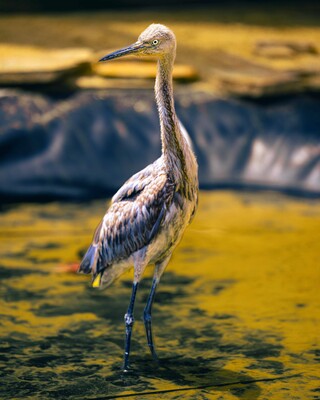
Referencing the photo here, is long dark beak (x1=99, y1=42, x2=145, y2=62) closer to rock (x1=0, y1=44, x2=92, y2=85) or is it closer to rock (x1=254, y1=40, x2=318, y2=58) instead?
rock (x1=0, y1=44, x2=92, y2=85)

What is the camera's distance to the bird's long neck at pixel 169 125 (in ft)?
15.6

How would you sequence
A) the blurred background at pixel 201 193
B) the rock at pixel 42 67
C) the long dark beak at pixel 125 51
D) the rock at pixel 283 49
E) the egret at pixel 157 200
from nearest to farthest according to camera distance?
1. the long dark beak at pixel 125 51
2. the egret at pixel 157 200
3. the blurred background at pixel 201 193
4. the rock at pixel 42 67
5. the rock at pixel 283 49

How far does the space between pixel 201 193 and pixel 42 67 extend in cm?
195

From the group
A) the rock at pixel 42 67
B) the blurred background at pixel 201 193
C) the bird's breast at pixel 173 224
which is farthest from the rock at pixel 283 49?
the bird's breast at pixel 173 224

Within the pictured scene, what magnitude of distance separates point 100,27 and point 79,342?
23.9 ft

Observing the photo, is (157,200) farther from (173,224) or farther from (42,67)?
(42,67)

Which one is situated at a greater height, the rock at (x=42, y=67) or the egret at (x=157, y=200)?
the rock at (x=42, y=67)

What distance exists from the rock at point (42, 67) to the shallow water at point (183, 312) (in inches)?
55.3

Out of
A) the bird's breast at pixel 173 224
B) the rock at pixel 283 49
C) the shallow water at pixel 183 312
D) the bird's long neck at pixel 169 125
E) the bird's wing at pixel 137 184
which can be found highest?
the rock at pixel 283 49

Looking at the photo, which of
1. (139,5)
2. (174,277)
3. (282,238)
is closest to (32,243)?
(174,277)

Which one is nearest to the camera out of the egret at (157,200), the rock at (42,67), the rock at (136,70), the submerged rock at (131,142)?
the egret at (157,200)

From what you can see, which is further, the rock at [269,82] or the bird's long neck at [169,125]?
the rock at [269,82]

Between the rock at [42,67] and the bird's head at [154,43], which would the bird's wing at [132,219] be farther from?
the rock at [42,67]

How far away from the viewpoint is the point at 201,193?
29.4 ft
